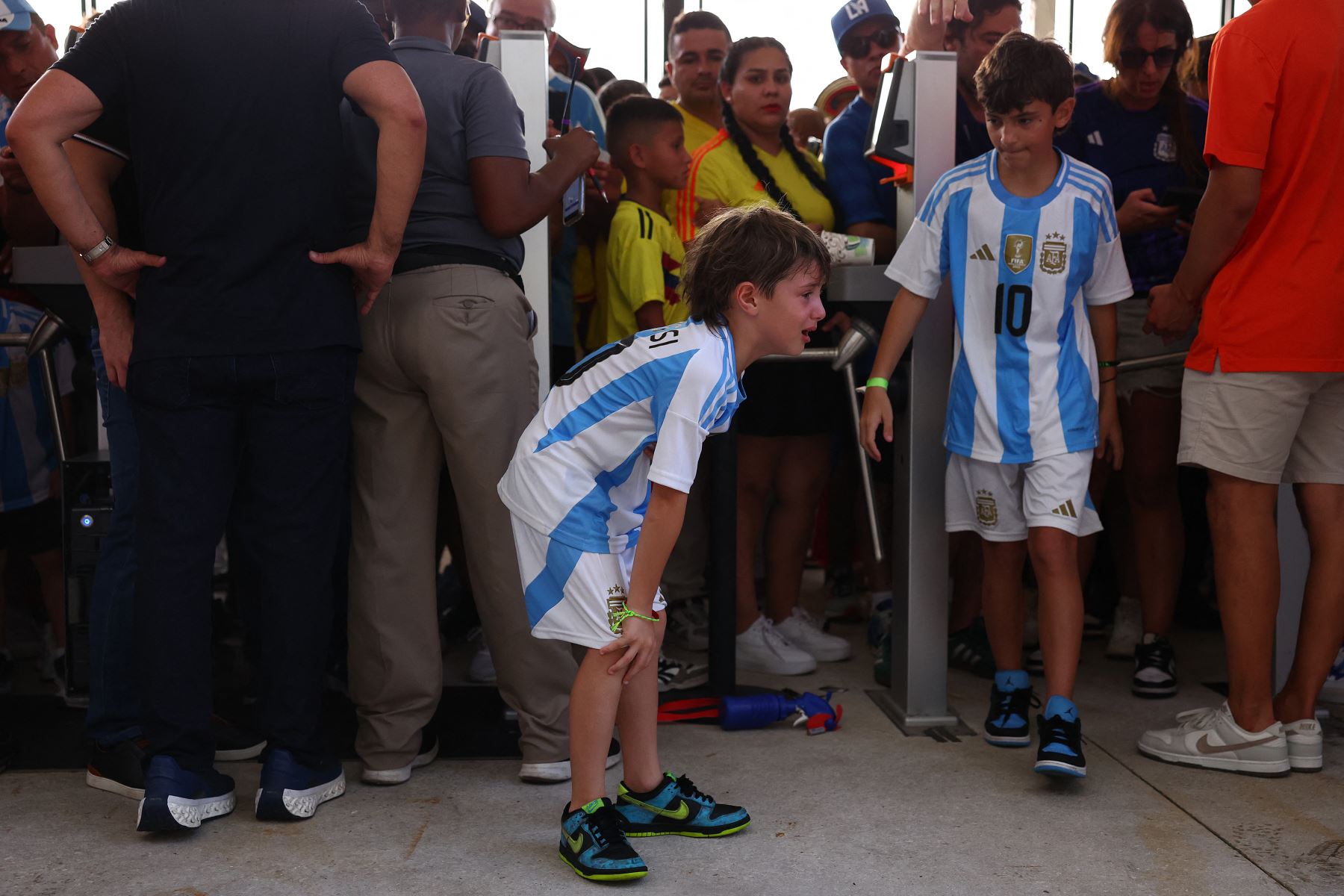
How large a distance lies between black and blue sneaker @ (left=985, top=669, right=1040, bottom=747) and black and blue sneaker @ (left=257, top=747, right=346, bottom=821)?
4.07 feet

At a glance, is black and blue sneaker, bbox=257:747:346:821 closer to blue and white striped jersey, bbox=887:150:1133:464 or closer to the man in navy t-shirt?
the man in navy t-shirt

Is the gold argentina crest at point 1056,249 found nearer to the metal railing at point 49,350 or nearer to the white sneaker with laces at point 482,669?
the white sneaker with laces at point 482,669

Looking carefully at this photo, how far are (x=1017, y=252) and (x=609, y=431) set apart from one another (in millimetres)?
923

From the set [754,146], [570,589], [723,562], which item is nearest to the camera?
[570,589]

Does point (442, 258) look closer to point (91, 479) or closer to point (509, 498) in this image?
point (509, 498)

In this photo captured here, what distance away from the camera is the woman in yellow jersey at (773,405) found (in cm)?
292

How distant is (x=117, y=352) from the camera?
1.99 m

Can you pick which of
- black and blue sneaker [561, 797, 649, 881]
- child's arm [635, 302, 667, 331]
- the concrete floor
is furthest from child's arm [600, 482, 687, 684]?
child's arm [635, 302, 667, 331]

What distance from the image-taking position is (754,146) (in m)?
3.00

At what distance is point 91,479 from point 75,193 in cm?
89

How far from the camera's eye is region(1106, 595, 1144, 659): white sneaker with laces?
9.83 feet

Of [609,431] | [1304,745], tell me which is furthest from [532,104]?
[1304,745]

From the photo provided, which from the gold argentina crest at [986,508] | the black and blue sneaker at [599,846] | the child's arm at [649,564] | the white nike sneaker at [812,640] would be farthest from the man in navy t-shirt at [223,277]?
the white nike sneaker at [812,640]

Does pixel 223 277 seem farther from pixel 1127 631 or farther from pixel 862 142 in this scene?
pixel 1127 631
